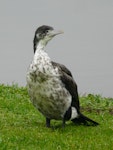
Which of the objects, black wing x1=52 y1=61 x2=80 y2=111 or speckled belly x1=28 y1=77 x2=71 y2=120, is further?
black wing x1=52 y1=61 x2=80 y2=111

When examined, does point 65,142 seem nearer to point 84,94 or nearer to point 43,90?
point 43,90

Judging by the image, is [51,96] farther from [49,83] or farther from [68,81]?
[68,81]

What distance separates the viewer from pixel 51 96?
1356 centimetres

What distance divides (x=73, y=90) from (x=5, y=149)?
3593 millimetres

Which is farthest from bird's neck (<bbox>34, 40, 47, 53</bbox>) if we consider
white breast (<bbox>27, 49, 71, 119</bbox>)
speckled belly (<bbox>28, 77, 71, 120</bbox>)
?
speckled belly (<bbox>28, 77, 71, 120</bbox>)

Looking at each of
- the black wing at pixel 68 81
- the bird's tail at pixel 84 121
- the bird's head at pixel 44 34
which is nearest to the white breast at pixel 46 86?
the black wing at pixel 68 81

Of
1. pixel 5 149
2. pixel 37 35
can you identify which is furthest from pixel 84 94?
pixel 5 149

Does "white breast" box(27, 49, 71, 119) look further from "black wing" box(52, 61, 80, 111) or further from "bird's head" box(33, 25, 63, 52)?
"bird's head" box(33, 25, 63, 52)

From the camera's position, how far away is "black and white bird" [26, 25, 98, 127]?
1340 cm

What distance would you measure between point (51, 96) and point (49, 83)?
1.09ft

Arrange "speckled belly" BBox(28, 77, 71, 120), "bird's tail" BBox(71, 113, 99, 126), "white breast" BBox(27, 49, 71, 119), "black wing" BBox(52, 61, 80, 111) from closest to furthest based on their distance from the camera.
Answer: "white breast" BBox(27, 49, 71, 119), "speckled belly" BBox(28, 77, 71, 120), "black wing" BBox(52, 61, 80, 111), "bird's tail" BBox(71, 113, 99, 126)

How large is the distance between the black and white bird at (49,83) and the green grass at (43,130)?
0.55 metres

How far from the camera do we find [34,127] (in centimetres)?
1424

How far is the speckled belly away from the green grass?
1.62 feet
